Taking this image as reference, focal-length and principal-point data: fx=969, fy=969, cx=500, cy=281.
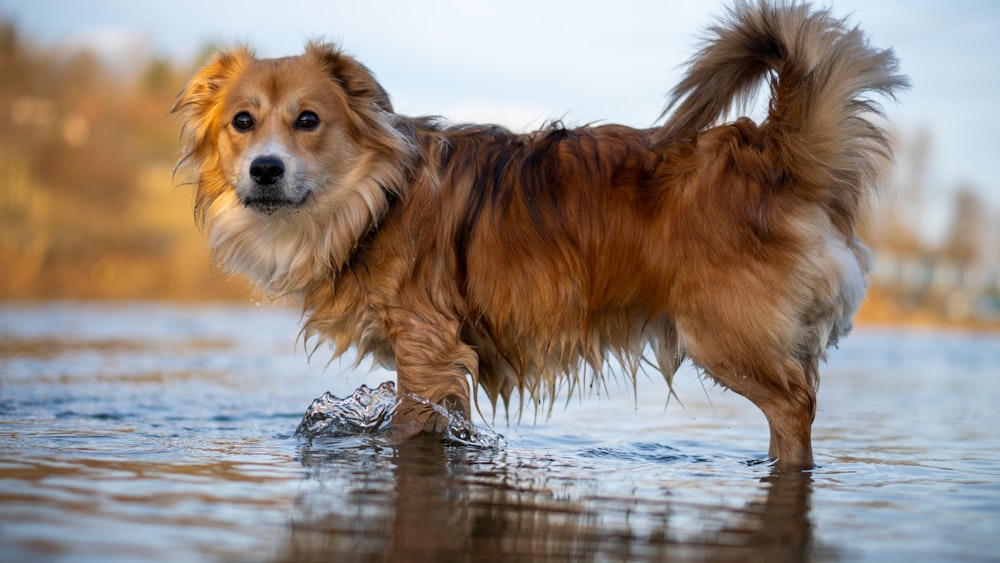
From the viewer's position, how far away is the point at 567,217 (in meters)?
4.05

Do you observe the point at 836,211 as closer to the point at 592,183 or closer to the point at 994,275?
the point at 592,183

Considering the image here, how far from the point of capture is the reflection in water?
2377 millimetres

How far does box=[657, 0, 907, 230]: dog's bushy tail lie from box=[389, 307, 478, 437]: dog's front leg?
48.7 inches

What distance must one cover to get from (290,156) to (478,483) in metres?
1.74

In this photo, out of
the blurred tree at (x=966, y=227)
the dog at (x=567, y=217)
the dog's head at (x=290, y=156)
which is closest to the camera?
the dog at (x=567, y=217)

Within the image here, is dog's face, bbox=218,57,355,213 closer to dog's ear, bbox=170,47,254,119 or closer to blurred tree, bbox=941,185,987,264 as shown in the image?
dog's ear, bbox=170,47,254,119

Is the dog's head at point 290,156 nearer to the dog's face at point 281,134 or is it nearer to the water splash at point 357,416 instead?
the dog's face at point 281,134

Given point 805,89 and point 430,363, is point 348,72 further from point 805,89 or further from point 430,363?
point 805,89

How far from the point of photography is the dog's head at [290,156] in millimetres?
4254

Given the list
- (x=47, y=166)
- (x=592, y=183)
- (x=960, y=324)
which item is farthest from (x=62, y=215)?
(x=592, y=183)

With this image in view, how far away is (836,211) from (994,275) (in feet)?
81.0

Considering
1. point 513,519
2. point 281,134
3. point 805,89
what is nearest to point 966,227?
point 805,89

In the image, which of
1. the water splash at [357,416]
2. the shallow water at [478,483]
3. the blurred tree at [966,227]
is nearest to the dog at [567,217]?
the water splash at [357,416]

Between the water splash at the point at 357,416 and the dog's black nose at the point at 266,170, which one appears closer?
the dog's black nose at the point at 266,170
